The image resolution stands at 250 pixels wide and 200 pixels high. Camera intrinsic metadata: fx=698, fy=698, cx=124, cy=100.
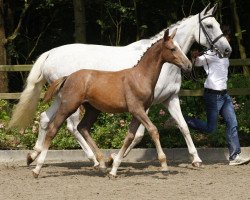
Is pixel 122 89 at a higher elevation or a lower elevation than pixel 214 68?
higher

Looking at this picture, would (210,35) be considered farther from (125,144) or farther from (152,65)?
(125,144)

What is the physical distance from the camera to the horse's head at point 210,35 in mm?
9609

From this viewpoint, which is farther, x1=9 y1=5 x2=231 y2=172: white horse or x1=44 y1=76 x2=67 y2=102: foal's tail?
x1=9 y1=5 x2=231 y2=172: white horse

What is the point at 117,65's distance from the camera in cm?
1001

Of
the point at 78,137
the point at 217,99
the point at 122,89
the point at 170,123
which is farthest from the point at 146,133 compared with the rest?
the point at 122,89

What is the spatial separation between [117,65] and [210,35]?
139cm

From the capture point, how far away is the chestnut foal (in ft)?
28.0

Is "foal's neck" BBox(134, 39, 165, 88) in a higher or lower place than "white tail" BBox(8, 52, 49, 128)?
higher

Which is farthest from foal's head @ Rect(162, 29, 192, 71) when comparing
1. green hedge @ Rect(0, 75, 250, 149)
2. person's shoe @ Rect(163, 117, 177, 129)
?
green hedge @ Rect(0, 75, 250, 149)

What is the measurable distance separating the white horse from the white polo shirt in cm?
16

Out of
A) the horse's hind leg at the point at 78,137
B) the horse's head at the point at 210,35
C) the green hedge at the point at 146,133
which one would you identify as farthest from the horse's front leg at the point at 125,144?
the green hedge at the point at 146,133

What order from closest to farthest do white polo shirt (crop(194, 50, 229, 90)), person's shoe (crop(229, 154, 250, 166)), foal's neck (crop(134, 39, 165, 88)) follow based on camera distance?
foal's neck (crop(134, 39, 165, 88))
white polo shirt (crop(194, 50, 229, 90))
person's shoe (crop(229, 154, 250, 166))

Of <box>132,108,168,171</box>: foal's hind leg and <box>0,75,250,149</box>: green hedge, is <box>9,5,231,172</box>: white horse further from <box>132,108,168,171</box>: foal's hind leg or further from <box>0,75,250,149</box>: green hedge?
<box>0,75,250,149</box>: green hedge

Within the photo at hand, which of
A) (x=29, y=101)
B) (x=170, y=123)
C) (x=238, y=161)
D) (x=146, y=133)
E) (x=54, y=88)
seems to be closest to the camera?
(x=54, y=88)
